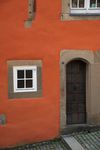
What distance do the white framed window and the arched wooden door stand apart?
5.18 feet

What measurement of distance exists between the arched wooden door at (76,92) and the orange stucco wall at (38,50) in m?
0.55

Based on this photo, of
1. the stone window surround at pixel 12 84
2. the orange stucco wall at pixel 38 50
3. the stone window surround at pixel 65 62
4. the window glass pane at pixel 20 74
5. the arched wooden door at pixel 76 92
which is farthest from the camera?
the arched wooden door at pixel 76 92

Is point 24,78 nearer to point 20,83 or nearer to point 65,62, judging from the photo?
point 20,83

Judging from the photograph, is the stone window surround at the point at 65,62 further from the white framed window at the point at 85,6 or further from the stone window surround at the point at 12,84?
the white framed window at the point at 85,6

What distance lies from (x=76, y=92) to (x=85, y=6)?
272cm

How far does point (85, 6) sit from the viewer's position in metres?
12.1

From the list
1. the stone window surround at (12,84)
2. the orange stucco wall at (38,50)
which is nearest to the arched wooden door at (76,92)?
the orange stucco wall at (38,50)

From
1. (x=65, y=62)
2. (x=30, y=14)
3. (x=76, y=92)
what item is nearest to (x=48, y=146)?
(x=76, y=92)

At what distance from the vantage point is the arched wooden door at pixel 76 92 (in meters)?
12.4

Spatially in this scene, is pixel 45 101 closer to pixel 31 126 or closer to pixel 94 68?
pixel 31 126

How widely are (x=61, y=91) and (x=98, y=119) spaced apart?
152 centimetres

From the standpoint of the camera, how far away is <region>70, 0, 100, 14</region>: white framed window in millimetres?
12032

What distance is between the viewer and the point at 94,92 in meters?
12.3

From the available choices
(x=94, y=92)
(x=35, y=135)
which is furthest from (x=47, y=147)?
(x=94, y=92)
